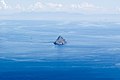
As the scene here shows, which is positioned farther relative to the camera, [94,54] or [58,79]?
[94,54]

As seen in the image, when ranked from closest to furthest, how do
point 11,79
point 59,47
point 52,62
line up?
point 11,79, point 52,62, point 59,47

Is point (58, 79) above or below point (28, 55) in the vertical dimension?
below

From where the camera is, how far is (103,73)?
93.8 metres

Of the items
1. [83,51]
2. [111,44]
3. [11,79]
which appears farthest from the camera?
[111,44]

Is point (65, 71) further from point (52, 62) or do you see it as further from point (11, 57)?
point (11, 57)

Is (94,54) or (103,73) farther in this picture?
(94,54)

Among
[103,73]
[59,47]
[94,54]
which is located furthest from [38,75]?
[59,47]

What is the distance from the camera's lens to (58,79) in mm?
88375

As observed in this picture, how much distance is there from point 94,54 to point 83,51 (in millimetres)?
7581

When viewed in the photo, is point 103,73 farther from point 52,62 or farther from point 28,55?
point 28,55

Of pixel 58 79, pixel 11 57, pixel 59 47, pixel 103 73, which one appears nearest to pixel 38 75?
pixel 58 79

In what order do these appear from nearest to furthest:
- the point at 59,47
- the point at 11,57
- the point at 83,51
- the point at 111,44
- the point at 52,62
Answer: the point at 52,62
the point at 11,57
the point at 83,51
the point at 59,47
the point at 111,44

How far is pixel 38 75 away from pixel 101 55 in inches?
1237

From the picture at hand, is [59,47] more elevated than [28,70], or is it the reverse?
[59,47]
